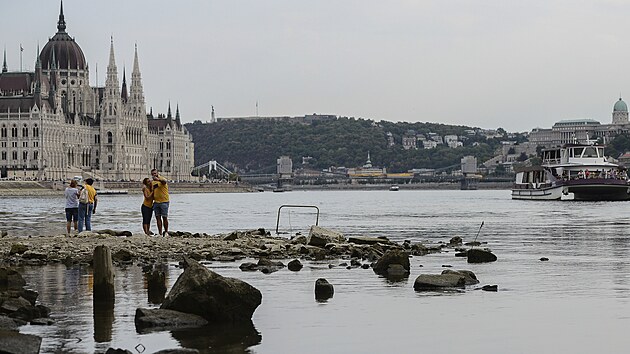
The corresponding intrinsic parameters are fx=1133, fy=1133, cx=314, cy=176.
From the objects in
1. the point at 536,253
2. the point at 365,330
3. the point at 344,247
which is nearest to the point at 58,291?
the point at 365,330

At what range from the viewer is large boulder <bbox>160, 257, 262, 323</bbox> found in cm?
1697

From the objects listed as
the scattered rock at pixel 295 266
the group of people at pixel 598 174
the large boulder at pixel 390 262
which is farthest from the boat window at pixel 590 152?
the scattered rock at pixel 295 266

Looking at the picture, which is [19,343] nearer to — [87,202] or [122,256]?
[122,256]

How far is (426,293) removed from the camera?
2098 cm

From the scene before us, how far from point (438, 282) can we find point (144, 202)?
11.7 m

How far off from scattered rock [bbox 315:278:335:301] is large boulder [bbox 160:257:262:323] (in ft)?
9.93

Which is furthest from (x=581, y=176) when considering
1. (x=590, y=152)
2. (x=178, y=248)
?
(x=178, y=248)

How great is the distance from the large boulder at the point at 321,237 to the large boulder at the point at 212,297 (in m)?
13.6

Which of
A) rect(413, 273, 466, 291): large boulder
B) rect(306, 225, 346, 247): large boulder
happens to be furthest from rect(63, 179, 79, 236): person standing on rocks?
rect(413, 273, 466, 291): large boulder

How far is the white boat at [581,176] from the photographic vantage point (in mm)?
88625

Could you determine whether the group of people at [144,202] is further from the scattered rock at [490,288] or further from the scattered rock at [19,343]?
the scattered rock at [19,343]

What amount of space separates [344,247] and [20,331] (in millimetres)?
14977

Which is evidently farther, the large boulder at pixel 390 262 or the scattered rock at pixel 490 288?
the large boulder at pixel 390 262

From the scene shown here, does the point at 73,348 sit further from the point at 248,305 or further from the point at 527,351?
the point at 527,351
